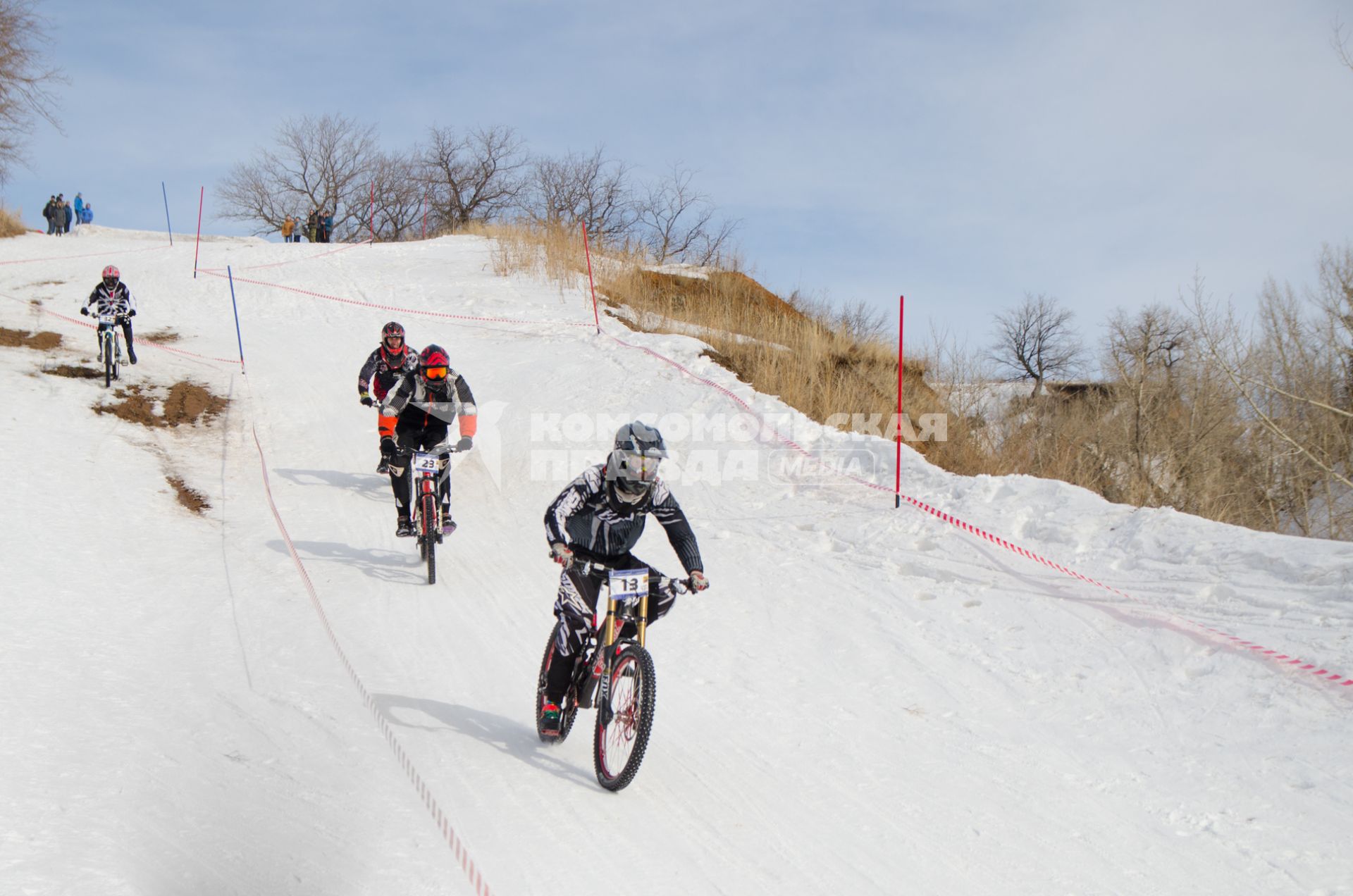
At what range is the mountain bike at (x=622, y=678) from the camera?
182 inches

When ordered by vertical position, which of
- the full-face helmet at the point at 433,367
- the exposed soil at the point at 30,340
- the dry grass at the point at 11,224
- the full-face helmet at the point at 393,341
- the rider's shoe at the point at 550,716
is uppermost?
the dry grass at the point at 11,224

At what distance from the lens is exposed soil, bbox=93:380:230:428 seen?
44.0 feet

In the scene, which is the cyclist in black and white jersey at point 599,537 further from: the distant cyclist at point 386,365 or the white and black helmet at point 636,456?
the distant cyclist at point 386,365

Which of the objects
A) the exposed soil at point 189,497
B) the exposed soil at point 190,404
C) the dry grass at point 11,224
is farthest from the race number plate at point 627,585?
the dry grass at point 11,224

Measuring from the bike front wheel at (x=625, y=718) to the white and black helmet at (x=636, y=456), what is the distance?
0.89m

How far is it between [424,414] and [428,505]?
138 centimetres

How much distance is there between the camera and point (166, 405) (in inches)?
562

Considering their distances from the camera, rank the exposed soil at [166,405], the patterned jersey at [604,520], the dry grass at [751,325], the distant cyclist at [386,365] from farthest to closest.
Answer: the dry grass at [751,325]
the exposed soil at [166,405]
the distant cyclist at [386,365]
the patterned jersey at [604,520]

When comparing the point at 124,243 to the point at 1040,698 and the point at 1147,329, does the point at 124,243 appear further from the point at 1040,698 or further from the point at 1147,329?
the point at 1040,698

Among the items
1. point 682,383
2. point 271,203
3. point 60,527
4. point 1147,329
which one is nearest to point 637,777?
point 60,527

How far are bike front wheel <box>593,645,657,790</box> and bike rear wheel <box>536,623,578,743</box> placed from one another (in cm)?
45

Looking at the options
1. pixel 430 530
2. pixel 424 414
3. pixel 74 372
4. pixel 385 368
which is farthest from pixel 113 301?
pixel 430 530

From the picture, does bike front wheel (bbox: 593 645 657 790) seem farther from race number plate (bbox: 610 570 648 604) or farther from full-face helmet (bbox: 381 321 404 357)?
full-face helmet (bbox: 381 321 404 357)

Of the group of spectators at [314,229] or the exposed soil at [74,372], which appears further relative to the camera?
the group of spectators at [314,229]
